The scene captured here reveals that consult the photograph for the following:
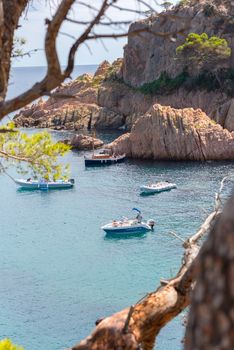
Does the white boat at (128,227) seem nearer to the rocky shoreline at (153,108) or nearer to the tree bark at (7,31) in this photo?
the rocky shoreline at (153,108)

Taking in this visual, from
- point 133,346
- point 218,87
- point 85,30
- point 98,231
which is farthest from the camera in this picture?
point 218,87

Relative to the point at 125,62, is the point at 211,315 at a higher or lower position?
lower

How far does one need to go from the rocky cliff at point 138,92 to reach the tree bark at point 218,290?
6048 cm

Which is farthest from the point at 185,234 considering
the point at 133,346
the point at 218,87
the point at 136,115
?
the point at 136,115

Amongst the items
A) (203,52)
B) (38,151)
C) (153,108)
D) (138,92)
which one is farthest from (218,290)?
(138,92)

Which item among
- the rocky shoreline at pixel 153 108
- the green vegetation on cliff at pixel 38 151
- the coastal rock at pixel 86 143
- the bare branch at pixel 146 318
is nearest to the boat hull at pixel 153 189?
the rocky shoreline at pixel 153 108

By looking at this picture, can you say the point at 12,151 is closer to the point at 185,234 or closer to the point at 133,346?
the point at 133,346

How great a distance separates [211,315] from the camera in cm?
185

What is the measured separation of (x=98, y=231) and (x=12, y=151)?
85.7ft

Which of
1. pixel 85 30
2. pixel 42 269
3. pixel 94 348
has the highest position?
pixel 85 30

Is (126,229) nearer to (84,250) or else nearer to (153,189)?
(84,250)

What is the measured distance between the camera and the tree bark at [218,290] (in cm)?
180

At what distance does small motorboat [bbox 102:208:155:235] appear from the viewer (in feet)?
112

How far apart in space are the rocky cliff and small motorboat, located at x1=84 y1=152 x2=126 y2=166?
494 inches
